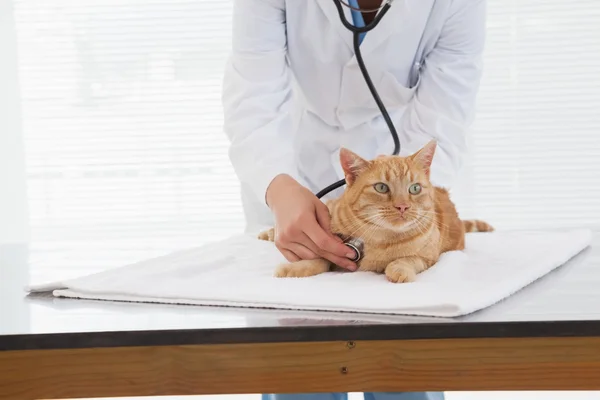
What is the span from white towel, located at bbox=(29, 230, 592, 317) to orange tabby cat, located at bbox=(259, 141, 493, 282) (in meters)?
0.03

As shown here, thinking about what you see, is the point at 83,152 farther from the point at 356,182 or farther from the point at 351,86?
the point at 356,182

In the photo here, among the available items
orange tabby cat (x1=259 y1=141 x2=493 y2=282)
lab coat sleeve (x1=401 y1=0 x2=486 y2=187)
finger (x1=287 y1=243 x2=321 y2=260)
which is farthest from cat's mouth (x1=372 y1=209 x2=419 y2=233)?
lab coat sleeve (x1=401 y1=0 x2=486 y2=187)

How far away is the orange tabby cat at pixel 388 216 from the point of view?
3.67 ft

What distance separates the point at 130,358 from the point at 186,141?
258 cm

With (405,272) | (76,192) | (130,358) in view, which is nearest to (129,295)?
(130,358)

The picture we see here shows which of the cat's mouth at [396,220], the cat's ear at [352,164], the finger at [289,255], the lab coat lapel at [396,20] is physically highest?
the lab coat lapel at [396,20]

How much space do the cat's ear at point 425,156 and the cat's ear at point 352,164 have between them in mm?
76

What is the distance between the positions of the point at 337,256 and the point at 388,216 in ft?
0.31

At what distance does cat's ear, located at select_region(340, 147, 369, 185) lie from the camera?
1.18 meters

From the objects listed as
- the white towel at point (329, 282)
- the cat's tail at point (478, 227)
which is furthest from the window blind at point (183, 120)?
the white towel at point (329, 282)

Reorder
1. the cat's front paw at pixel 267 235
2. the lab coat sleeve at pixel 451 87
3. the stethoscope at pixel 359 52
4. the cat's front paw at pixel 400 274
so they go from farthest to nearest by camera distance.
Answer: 1. the lab coat sleeve at pixel 451 87
2. the cat's front paw at pixel 267 235
3. the stethoscope at pixel 359 52
4. the cat's front paw at pixel 400 274

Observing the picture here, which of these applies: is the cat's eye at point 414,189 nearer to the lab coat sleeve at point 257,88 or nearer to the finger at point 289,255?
the finger at point 289,255

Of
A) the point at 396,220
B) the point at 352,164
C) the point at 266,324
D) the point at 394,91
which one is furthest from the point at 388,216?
the point at 394,91

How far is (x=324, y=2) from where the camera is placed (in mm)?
1547
